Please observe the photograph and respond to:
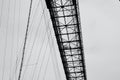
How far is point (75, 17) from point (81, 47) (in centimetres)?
279

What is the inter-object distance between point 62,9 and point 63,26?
1.25 metres

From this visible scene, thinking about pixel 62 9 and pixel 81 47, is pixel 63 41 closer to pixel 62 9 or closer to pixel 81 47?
pixel 81 47

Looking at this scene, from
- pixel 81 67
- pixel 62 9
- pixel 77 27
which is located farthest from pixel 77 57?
pixel 62 9

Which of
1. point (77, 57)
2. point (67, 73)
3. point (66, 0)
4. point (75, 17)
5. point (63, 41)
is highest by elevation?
point (66, 0)

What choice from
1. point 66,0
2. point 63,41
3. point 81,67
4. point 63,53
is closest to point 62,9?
point 66,0

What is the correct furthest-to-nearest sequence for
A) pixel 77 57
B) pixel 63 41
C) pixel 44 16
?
pixel 77 57 → pixel 63 41 → pixel 44 16

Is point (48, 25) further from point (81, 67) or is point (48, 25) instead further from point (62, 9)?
point (81, 67)

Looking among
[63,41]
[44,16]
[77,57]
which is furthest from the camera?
[77,57]

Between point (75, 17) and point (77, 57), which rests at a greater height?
point (75, 17)

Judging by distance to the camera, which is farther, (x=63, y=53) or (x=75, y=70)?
(x=75, y=70)

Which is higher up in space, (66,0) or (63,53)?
(66,0)

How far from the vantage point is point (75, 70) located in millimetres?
20531

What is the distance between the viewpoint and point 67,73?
2030cm

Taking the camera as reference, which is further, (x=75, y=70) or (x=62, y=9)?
(x=75, y=70)
